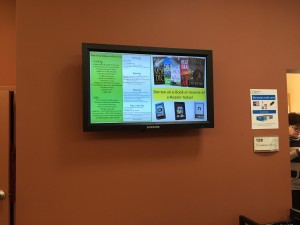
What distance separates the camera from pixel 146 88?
1689mm

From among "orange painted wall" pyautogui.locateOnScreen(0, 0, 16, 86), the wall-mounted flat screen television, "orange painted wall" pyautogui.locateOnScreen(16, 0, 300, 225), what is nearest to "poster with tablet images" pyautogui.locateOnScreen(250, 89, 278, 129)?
"orange painted wall" pyautogui.locateOnScreen(16, 0, 300, 225)

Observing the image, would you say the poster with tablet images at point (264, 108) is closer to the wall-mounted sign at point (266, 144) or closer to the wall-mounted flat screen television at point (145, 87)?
the wall-mounted sign at point (266, 144)

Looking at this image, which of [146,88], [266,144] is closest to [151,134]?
[146,88]

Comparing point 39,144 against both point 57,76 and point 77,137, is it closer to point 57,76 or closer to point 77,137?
point 77,137

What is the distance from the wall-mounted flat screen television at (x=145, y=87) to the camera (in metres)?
1.59

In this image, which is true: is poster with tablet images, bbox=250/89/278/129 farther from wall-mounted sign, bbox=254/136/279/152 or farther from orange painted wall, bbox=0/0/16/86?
orange painted wall, bbox=0/0/16/86

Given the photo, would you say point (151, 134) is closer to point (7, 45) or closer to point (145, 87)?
point (145, 87)

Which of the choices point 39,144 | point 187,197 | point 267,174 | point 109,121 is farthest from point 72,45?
point 267,174

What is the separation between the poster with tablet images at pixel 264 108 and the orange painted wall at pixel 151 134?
7cm

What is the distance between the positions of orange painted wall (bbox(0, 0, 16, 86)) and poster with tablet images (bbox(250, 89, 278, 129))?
2.08 metres

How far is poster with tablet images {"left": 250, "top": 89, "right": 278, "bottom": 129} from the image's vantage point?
1998 mm

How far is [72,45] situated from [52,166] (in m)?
0.83

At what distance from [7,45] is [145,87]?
1.40 m

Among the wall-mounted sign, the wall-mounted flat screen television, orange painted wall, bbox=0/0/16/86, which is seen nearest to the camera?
the wall-mounted flat screen television
